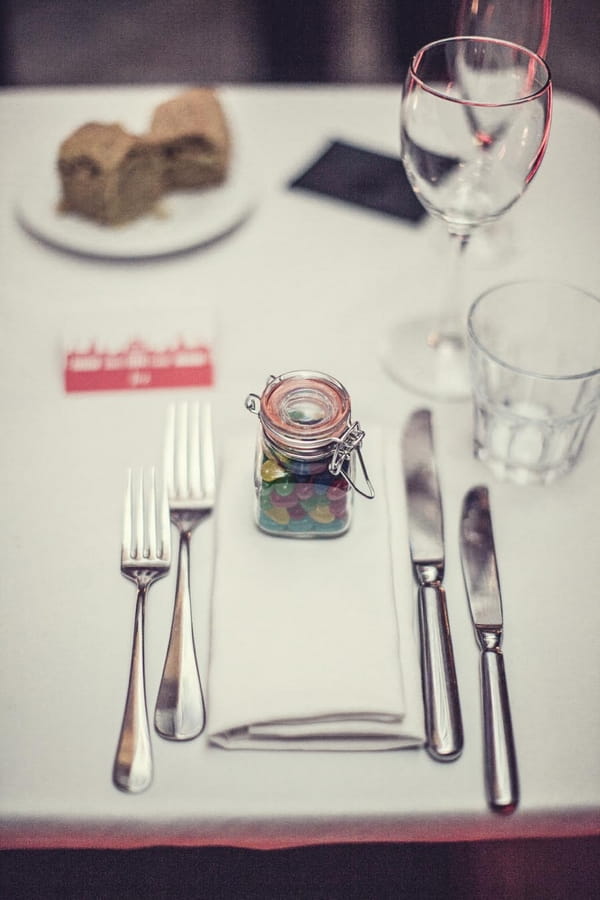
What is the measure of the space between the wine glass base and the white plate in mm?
256

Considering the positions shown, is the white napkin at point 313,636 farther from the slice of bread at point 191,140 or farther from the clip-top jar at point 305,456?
the slice of bread at point 191,140

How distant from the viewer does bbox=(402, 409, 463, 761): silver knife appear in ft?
1.65

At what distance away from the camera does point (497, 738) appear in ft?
1.64

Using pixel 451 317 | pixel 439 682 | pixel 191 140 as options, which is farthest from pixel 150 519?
pixel 191 140

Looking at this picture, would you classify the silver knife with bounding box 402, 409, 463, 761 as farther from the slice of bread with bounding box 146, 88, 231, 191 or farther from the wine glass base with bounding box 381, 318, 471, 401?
the slice of bread with bounding box 146, 88, 231, 191

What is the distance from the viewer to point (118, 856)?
74 centimetres

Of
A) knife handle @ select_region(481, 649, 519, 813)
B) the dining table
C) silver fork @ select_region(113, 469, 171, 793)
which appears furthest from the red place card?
knife handle @ select_region(481, 649, 519, 813)

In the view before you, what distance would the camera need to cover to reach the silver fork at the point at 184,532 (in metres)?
0.51

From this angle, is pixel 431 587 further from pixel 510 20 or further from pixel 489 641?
pixel 510 20

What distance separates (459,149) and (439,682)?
49 cm

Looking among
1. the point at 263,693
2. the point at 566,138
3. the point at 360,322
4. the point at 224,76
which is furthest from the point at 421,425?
the point at 224,76

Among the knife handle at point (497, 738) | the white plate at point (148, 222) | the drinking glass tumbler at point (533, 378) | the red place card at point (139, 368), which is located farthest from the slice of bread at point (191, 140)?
the knife handle at point (497, 738)

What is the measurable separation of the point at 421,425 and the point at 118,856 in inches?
19.2

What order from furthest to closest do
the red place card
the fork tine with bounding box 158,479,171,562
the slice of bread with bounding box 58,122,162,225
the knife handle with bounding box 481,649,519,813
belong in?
the slice of bread with bounding box 58,122,162,225
the red place card
the fork tine with bounding box 158,479,171,562
the knife handle with bounding box 481,649,519,813
